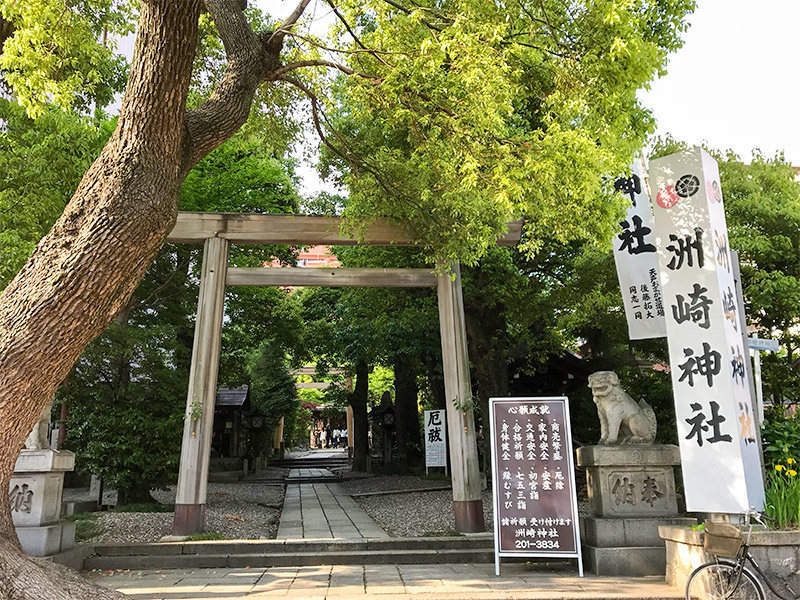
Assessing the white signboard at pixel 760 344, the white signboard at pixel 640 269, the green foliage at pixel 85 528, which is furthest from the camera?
the green foliage at pixel 85 528

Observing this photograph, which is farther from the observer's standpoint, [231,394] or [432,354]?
[231,394]

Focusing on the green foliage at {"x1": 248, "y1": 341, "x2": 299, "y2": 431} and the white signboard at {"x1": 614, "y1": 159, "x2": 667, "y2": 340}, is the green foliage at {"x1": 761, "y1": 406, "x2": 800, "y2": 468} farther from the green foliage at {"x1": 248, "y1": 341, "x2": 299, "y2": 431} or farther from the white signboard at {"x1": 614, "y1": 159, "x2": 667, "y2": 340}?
the green foliage at {"x1": 248, "y1": 341, "x2": 299, "y2": 431}

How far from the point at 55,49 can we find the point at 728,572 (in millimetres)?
9704

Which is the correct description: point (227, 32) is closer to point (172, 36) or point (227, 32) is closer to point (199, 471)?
point (172, 36)

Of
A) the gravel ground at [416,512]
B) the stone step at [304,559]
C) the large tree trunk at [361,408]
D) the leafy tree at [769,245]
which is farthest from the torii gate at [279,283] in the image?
the large tree trunk at [361,408]

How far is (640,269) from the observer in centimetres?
751

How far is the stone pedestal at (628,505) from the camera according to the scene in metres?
6.37

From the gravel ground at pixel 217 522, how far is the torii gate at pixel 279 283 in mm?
789

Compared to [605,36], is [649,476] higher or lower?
lower

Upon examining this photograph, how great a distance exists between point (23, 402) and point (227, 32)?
391 cm

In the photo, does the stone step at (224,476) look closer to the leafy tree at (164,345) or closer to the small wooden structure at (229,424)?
the small wooden structure at (229,424)

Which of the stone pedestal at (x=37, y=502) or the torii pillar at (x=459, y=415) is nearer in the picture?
the stone pedestal at (x=37, y=502)

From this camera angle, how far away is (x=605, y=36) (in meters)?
6.23

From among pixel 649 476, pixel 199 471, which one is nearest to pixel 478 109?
pixel 649 476
